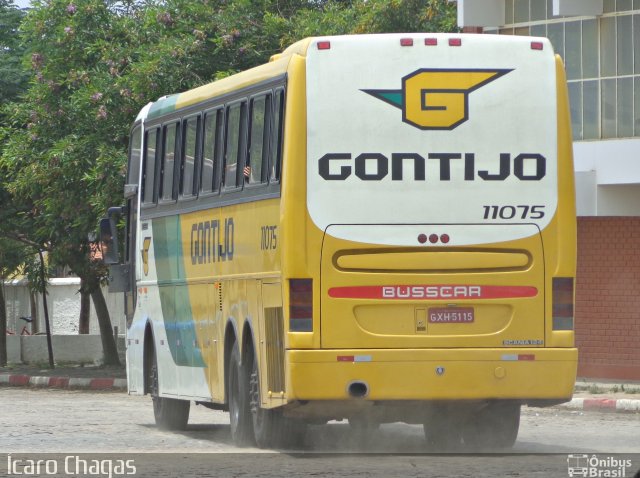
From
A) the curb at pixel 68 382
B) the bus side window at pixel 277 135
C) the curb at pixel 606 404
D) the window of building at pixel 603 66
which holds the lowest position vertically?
the curb at pixel 68 382

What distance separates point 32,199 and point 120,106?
13.7 feet

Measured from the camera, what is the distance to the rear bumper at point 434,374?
12805mm

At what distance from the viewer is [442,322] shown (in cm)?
1302

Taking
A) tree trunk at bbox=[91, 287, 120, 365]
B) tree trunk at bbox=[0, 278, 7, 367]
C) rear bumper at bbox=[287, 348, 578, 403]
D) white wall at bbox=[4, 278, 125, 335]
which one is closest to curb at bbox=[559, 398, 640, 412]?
rear bumper at bbox=[287, 348, 578, 403]

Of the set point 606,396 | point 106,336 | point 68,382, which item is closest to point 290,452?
point 606,396

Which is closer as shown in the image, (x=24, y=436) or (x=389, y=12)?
(x=24, y=436)

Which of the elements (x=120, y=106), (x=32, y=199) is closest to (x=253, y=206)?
(x=120, y=106)

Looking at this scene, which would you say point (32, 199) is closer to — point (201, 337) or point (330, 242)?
point (201, 337)

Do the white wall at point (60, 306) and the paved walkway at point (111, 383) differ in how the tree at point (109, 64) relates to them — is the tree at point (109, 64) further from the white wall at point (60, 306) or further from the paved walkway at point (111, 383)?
the white wall at point (60, 306)

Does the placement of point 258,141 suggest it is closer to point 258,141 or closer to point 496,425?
point 258,141

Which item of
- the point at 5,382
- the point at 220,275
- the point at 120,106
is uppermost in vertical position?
the point at 120,106

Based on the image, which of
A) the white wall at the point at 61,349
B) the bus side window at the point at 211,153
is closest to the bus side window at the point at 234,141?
the bus side window at the point at 211,153

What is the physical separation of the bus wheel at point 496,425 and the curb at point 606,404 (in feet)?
20.3

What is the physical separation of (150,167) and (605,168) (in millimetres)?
8699
